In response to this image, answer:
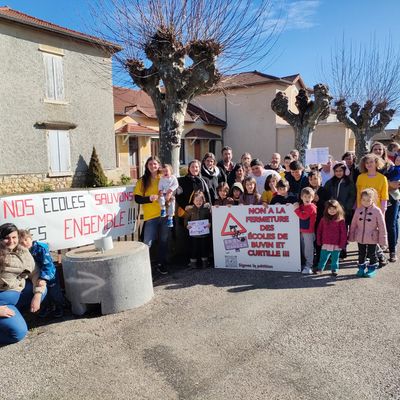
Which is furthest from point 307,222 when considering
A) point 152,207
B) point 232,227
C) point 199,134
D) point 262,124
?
point 262,124

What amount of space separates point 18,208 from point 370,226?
16.3ft

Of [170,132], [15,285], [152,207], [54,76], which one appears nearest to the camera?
Answer: [15,285]

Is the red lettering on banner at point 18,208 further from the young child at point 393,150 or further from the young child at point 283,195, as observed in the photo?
the young child at point 393,150

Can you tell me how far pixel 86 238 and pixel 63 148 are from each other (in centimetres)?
1438

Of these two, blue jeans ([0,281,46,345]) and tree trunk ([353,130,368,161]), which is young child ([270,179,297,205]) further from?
tree trunk ([353,130,368,161])

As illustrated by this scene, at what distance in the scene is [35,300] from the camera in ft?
13.3

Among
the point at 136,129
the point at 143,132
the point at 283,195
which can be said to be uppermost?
the point at 136,129

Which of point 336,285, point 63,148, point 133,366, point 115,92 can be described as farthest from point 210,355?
point 115,92

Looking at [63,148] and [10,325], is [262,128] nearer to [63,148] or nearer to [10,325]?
[63,148]

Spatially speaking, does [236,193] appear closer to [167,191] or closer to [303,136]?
[167,191]

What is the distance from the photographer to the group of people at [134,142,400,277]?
18.2 ft

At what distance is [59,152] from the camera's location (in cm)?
1831

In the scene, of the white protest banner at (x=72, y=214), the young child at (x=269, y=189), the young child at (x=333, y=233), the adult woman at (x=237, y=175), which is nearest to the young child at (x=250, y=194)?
the young child at (x=269, y=189)

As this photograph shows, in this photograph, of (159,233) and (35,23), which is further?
(35,23)
